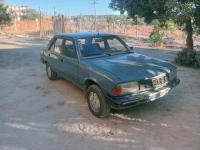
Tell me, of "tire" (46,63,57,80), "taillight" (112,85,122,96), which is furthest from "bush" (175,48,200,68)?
"taillight" (112,85,122,96)

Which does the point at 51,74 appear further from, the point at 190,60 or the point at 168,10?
the point at 190,60

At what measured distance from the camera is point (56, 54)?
7656 mm

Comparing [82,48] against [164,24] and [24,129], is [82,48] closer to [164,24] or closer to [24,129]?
[24,129]

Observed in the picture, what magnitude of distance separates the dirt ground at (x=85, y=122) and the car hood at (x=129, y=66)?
0.90 metres

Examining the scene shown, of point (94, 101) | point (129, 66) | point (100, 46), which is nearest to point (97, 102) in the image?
point (94, 101)

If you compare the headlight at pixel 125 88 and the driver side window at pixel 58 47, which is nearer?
the headlight at pixel 125 88

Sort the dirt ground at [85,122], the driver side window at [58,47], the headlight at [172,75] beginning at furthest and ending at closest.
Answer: the driver side window at [58,47], the headlight at [172,75], the dirt ground at [85,122]

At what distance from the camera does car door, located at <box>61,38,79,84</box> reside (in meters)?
6.51

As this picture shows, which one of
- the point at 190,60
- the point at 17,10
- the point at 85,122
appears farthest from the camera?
the point at 17,10

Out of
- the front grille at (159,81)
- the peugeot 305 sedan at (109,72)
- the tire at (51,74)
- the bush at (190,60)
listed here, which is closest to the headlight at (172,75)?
the peugeot 305 sedan at (109,72)

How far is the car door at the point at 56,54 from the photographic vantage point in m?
7.47

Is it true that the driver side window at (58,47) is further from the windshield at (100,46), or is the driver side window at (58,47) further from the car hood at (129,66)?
the car hood at (129,66)

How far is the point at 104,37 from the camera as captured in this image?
23.2ft

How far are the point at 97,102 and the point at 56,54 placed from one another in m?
2.59
